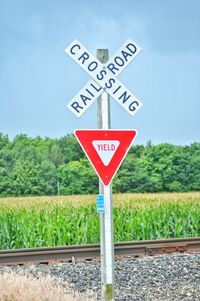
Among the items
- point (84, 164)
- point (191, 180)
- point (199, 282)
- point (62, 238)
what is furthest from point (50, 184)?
point (199, 282)

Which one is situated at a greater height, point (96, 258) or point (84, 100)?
point (84, 100)

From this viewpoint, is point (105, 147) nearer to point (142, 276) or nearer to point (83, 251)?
point (142, 276)

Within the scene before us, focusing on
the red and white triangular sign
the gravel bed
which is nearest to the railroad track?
the gravel bed

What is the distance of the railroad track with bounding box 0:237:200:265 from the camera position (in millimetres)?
14289

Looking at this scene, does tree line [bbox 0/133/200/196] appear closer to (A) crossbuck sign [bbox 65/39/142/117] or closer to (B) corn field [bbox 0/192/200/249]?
(B) corn field [bbox 0/192/200/249]

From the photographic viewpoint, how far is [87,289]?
1155 cm

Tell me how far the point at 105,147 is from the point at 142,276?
3.87m

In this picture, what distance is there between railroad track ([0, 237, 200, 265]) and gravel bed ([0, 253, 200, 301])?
54 cm

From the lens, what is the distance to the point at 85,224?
18422mm

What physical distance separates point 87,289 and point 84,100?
349 cm

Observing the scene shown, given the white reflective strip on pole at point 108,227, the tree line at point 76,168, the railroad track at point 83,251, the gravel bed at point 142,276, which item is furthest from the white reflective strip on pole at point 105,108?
the tree line at point 76,168

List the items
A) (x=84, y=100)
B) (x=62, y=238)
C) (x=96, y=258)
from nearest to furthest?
(x=84, y=100), (x=96, y=258), (x=62, y=238)

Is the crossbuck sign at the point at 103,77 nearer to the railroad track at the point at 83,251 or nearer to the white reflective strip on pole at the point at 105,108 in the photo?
the white reflective strip on pole at the point at 105,108

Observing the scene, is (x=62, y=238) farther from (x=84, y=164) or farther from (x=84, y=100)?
(x=84, y=164)
